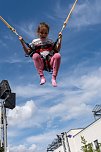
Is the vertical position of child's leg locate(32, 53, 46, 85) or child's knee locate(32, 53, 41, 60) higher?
child's knee locate(32, 53, 41, 60)

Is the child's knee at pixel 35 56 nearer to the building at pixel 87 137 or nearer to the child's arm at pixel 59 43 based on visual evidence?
the child's arm at pixel 59 43

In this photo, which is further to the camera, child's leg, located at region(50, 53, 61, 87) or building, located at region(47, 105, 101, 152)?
building, located at region(47, 105, 101, 152)

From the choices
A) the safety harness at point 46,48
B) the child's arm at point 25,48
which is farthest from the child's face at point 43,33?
the child's arm at point 25,48

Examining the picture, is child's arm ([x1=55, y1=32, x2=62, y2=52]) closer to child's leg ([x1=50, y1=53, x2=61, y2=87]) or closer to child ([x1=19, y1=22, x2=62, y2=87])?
child ([x1=19, y1=22, x2=62, y2=87])

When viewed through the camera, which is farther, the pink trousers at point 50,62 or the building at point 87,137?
the building at point 87,137

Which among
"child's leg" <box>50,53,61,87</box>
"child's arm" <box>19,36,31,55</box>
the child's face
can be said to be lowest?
"child's leg" <box>50,53,61,87</box>

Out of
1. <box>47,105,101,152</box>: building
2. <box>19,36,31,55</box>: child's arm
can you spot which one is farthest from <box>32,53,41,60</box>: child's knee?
<box>47,105,101,152</box>: building

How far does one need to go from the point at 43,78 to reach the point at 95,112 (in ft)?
97.5

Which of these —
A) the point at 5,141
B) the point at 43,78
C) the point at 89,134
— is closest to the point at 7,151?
the point at 5,141

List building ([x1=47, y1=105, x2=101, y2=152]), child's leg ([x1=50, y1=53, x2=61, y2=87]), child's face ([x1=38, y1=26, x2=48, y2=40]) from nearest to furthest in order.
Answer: child's face ([x1=38, y1=26, x2=48, y2=40]), child's leg ([x1=50, y1=53, x2=61, y2=87]), building ([x1=47, y1=105, x2=101, y2=152])

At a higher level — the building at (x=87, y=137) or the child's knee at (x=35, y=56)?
the building at (x=87, y=137)

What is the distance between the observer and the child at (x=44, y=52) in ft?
28.8

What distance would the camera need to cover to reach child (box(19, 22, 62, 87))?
877cm

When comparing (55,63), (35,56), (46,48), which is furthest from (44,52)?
(55,63)
